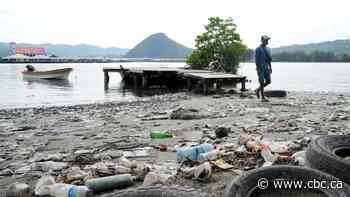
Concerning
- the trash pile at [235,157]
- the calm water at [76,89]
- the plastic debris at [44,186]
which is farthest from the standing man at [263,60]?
the calm water at [76,89]

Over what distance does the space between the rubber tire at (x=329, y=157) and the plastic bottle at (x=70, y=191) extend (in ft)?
7.87

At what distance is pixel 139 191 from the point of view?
10.3 feet

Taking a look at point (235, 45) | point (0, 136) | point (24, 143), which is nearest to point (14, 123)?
point (0, 136)

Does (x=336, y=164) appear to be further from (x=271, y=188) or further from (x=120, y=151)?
(x=120, y=151)

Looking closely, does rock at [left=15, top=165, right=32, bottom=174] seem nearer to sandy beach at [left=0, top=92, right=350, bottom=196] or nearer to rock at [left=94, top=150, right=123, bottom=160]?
sandy beach at [left=0, top=92, right=350, bottom=196]

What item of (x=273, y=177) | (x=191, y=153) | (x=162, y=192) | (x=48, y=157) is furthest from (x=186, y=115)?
(x=162, y=192)

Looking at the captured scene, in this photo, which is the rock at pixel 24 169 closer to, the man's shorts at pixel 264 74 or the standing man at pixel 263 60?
the standing man at pixel 263 60

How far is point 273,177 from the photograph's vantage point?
3.24 m

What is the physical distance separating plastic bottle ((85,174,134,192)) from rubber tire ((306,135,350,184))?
2.03 metres

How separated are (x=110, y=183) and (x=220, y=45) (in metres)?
28.5

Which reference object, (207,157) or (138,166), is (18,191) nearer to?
(138,166)

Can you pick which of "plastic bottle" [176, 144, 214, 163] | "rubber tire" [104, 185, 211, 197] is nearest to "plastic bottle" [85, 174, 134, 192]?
"rubber tire" [104, 185, 211, 197]

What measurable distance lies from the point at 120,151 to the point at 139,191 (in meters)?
2.53

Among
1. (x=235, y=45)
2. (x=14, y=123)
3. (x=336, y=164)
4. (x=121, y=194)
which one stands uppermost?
(x=235, y=45)
